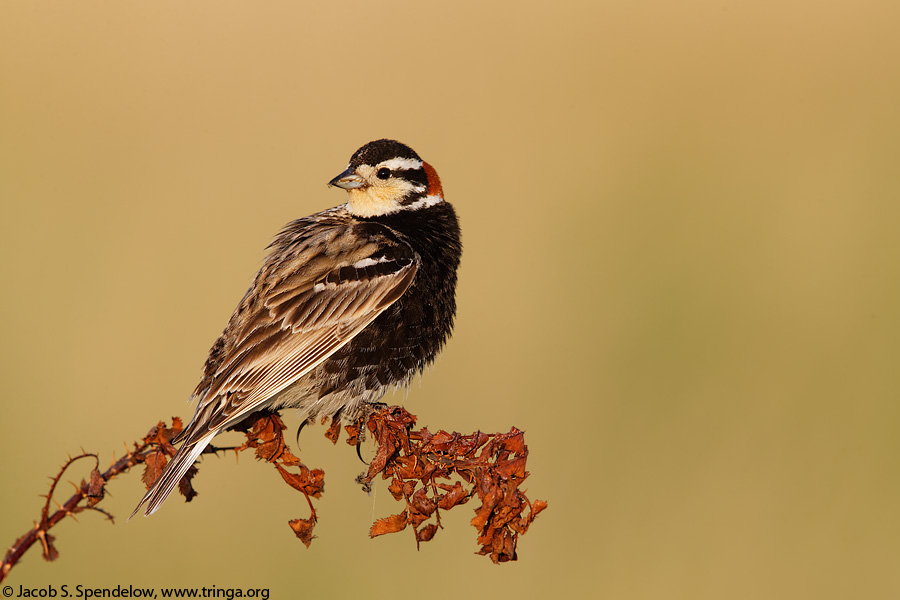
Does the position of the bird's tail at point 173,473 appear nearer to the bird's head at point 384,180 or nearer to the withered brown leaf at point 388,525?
the withered brown leaf at point 388,525

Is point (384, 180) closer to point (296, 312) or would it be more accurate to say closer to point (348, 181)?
point (348, 181)

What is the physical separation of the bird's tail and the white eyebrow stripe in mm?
2490

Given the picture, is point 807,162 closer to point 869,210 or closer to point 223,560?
point 869,210

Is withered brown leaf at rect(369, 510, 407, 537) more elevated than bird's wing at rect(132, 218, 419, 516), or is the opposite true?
bird's wing at rect(132, 218, 419, 516)

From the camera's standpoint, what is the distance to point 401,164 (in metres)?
6.84

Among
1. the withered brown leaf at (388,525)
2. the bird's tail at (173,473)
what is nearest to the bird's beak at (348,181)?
the bird's tail at (173,473)

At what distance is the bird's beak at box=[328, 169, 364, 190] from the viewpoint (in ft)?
21.6

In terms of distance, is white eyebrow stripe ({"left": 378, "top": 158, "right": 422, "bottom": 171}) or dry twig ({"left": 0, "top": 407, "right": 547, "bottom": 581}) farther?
white eyebrow stripe ({"left": 378, "top": 158, "right": 422, "bottom": 171})

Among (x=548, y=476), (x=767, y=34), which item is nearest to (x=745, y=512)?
(x=548, y=476)

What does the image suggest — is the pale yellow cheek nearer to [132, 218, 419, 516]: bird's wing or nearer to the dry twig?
[132, 218, 419, 516]: bird's wing

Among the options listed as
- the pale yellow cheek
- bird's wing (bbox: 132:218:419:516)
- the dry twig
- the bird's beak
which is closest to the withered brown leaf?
the dry twig

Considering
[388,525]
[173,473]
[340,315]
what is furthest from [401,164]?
[388,525]

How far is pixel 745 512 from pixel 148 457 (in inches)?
244

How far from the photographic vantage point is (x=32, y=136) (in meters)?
11.2
